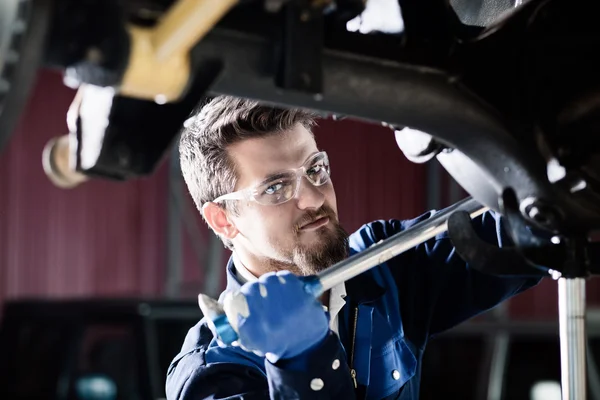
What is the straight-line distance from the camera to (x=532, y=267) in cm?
92

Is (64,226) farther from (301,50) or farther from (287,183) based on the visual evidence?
(301,50)

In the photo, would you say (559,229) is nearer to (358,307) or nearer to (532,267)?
(532,267)

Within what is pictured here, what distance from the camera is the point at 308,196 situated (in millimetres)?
1601

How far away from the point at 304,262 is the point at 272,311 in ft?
1.86

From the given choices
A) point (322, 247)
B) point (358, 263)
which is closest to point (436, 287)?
point (322, 247)

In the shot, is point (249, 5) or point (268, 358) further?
point (268, 358)

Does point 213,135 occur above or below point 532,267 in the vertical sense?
above

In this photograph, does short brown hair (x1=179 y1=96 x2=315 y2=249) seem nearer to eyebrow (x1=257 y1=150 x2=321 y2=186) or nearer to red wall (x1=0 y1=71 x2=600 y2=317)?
eyebrow (x1=257 y1=150 x2=321 y2=186)

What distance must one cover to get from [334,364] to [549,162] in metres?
0.44

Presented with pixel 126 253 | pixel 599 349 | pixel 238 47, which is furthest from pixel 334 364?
pixel 126 253

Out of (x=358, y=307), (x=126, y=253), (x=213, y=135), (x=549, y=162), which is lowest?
(x=549, y=162)

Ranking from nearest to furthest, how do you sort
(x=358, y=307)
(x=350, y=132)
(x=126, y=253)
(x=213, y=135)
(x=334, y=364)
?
(x=334, y=364) → (x=358, y=307) → (x=213, y=135) → (x=126, y=253) → (x=350, y=132)

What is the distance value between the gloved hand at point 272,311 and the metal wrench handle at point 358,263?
0.02 m

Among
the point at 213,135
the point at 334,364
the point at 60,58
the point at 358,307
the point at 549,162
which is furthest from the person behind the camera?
the point at 213,135
